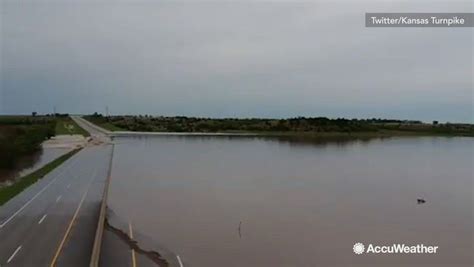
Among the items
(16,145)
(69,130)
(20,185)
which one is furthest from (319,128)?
(20,185)

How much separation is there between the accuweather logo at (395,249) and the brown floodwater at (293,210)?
42cm

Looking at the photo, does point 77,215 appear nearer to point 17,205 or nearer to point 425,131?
point 17,205

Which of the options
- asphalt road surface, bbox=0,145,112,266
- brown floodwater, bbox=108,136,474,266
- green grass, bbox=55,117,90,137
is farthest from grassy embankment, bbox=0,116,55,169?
green grass, bbox=55,117,90,137

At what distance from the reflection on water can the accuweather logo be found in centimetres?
3292

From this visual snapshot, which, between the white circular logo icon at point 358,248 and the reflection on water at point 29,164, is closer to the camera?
the white circular logo icon at point 358,248

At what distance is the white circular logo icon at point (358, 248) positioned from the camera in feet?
83.6

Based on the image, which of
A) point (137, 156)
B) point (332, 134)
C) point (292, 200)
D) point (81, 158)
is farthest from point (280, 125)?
point (292, 200)

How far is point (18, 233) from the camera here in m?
25.5

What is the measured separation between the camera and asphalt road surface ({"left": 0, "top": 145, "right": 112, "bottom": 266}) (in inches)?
850

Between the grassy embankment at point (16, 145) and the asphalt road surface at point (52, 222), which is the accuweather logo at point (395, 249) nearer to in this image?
the asphalt road surface at point (52, 222)

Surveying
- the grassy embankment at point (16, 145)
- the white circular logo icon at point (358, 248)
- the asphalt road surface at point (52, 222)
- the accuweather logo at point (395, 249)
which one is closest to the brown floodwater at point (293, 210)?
the white circular logo icon at point (358, 248)

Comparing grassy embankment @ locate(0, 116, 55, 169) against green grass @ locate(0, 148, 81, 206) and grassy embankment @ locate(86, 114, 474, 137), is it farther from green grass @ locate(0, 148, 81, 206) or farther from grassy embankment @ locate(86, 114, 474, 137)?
grassy embankment @ locate(86, 114, 474, 137)

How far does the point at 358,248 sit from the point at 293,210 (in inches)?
371

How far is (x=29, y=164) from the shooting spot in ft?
202
